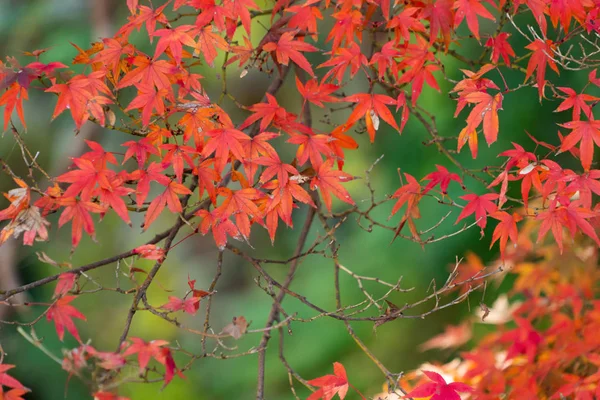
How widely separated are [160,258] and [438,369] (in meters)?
1.55

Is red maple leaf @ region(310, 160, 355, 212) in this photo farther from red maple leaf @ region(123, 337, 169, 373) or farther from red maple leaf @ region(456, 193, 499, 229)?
red maple leaf @ region(123, 337, 169, 373)

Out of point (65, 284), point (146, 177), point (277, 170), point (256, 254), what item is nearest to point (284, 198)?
point (277, 170)

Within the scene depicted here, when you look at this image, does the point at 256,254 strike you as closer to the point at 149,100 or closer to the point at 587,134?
the point at 149,100

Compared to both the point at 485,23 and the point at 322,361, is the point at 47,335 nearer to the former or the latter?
the point at 322,361

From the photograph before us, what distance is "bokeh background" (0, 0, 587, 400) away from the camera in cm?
298

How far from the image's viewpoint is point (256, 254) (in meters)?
3.20

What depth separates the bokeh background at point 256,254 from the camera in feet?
9.79

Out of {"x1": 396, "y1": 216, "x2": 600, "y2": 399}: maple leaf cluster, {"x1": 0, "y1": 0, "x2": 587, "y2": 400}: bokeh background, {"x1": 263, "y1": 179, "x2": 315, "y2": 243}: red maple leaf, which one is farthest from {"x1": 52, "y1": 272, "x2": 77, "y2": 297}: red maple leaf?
{"x1": 0, "y1": 0, "x2": 587, "y2": 400}: bokeh background

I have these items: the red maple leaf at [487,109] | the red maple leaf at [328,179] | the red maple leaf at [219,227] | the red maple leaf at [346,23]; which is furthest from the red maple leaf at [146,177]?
the red maple leaf at [487,109]

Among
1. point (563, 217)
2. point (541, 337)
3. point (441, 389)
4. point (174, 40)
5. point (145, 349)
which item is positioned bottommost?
point (541, 337)

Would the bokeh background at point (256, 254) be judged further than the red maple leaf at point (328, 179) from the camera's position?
Yes

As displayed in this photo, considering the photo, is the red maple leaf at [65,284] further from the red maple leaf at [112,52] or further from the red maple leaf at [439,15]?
the red maple leaf at [439,15]

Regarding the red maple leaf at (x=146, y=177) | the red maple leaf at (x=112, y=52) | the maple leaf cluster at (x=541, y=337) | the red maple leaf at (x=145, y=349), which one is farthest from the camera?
the maple leaf cluster at (x=541, y=337)

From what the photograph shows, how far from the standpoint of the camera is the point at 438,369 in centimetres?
248
